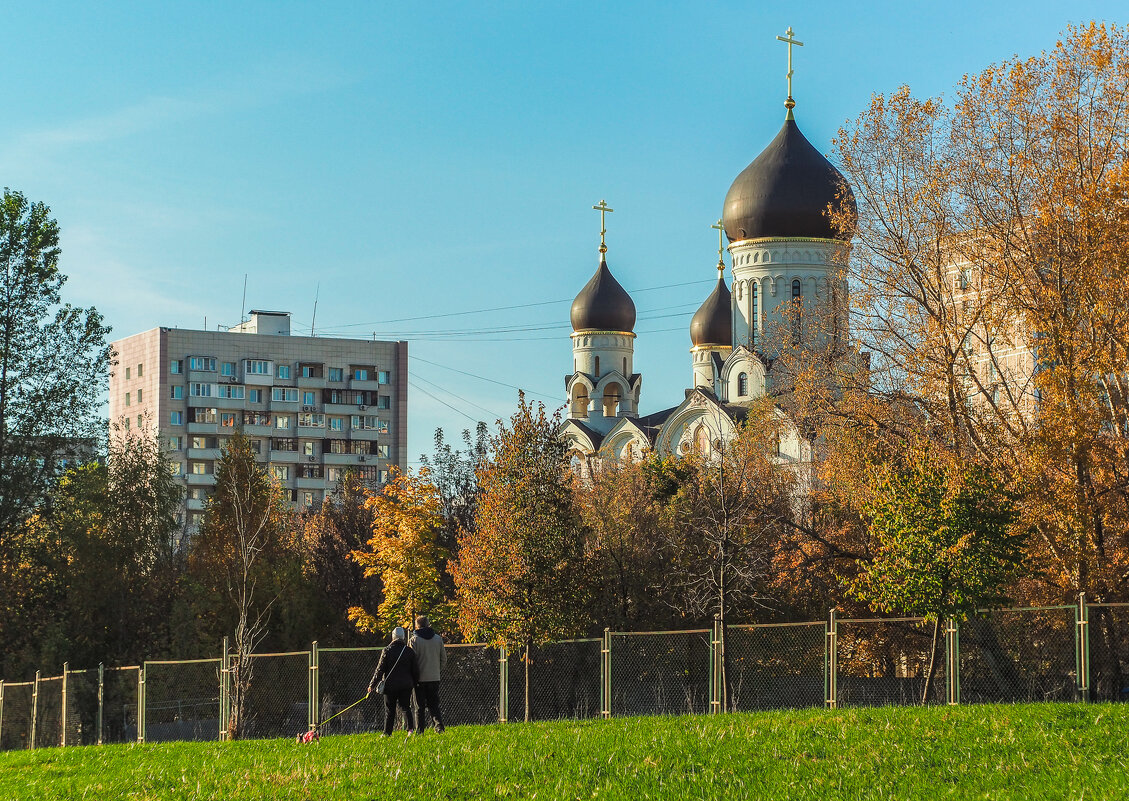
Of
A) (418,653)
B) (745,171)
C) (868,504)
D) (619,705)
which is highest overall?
(745,171)

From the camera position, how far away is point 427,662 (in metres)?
15.4

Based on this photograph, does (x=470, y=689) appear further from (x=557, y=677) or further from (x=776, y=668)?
(x=776, y=668)

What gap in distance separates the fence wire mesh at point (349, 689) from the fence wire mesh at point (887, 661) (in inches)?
374

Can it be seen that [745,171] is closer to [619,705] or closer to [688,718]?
[619,705]

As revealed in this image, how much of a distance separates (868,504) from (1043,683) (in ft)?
15.3

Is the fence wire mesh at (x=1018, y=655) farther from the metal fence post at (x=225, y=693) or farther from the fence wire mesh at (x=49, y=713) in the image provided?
the fence wire mesh at (x=49, y=713)

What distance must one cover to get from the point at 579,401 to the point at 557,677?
47941 millimetres

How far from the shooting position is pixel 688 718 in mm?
15688

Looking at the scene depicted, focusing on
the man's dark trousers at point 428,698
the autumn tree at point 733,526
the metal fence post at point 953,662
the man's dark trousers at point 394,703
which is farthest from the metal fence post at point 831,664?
the man's dark trousers at point 394,703

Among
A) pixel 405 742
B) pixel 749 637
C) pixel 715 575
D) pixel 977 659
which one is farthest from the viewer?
pixel 715 575

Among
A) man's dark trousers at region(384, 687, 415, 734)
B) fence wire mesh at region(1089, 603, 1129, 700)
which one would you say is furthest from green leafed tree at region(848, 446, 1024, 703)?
man's dark trousers at region(384, 687, 415, 734)

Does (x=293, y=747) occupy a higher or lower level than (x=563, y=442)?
lower

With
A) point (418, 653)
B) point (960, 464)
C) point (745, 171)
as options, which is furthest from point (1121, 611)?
point (745, 171)

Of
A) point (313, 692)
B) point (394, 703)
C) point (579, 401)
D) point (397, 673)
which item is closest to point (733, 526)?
point (313, 692)
